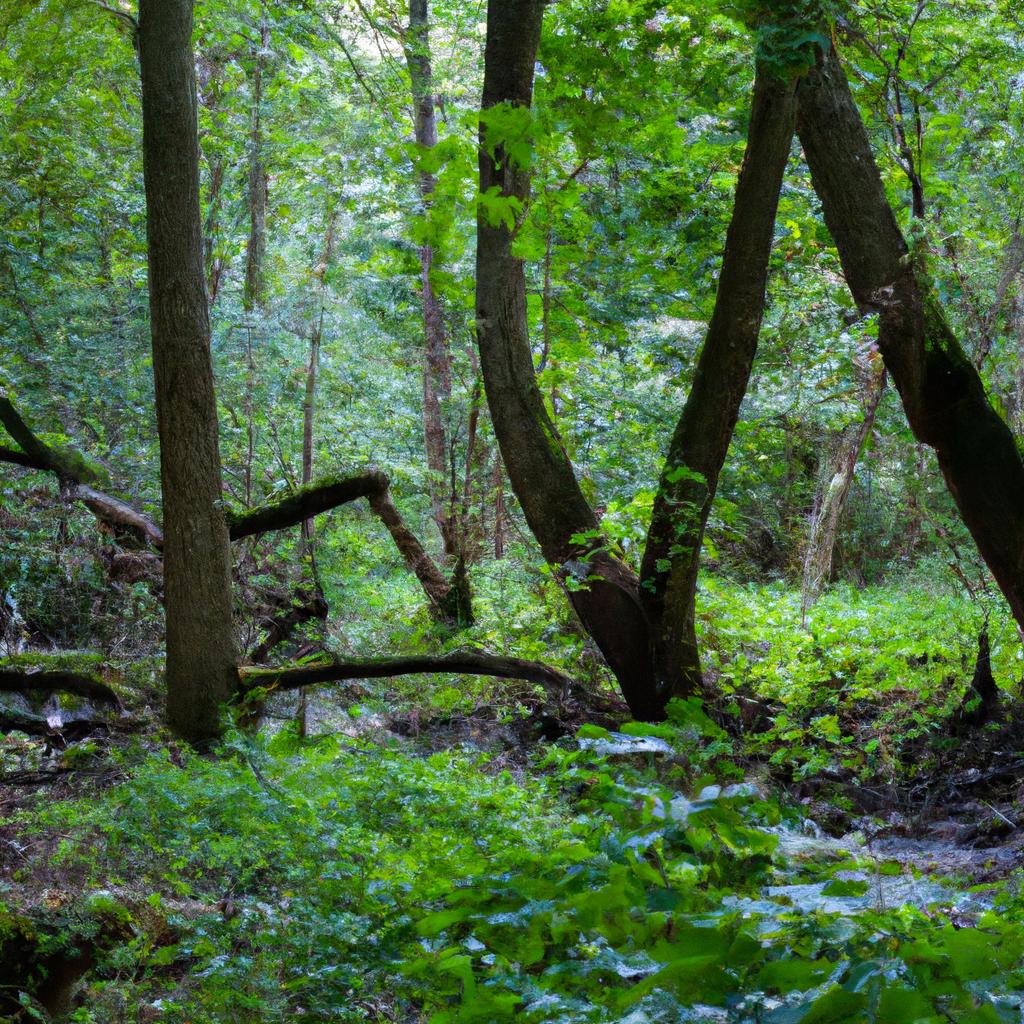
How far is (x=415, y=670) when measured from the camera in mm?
6426

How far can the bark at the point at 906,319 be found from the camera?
5.24m

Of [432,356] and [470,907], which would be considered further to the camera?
[432,356]

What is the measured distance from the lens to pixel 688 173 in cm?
711

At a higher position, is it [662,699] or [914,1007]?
[914,1007]

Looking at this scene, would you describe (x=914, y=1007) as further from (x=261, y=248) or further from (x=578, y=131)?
(x=261, y=248)

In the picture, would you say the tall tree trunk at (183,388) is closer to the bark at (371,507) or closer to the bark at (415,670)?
the bark at (415,670)

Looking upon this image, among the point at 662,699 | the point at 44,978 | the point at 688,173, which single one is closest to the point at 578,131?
the point at 688,173

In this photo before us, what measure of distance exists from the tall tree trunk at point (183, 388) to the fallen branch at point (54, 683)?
26.0 inches

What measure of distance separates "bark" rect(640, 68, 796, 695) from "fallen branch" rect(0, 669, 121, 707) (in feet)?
12.8

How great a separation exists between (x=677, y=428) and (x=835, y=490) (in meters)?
2.71

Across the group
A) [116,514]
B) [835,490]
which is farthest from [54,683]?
[835,490]

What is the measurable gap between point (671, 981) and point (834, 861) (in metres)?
1.55

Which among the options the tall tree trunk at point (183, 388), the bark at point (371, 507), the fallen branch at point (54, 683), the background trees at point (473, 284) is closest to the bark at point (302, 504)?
the bark at point (371, 507)

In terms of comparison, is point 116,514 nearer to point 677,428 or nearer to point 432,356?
point 677,428
